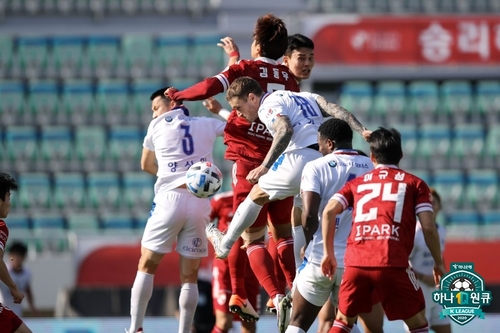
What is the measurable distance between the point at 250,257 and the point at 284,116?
146cm

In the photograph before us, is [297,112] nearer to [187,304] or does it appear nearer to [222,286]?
[187,304]

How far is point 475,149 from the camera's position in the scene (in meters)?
21.9

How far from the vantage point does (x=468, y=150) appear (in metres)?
22.0

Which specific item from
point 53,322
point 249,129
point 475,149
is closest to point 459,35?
point 475,149

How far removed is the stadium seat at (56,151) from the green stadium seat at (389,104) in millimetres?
6926

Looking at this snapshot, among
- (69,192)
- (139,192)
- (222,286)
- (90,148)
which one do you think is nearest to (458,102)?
(139,192)

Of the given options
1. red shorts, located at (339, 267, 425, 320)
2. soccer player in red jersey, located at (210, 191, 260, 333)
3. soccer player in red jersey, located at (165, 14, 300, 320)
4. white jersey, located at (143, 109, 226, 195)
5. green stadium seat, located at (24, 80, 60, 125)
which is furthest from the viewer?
green stadium seat, located at (24, 80, 60, 125)

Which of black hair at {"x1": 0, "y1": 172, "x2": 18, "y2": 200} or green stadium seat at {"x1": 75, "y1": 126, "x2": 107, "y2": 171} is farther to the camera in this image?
green stadium seat at {"x1": 75, "y1": 126, "x2": 107, "y2": 171}

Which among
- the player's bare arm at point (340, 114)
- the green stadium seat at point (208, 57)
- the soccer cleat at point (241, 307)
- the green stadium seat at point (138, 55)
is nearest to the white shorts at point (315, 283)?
the soccer cleat at point (241, 307)

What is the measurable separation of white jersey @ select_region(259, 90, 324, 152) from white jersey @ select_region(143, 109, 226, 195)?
1233 mm

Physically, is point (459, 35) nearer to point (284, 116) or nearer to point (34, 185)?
point (34, 185)

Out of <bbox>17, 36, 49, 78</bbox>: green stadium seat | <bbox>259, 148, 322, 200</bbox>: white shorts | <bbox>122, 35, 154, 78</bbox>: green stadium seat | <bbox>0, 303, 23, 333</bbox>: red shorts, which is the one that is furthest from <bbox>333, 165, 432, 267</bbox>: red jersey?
<bbox>17, 36, 49, 78</bbox>: green stadium seat

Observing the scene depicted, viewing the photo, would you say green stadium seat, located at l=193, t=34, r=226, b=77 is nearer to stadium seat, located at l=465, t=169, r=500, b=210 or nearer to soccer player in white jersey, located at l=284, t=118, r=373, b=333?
stadium seat, located at l=465, t=169, r=500, b=210

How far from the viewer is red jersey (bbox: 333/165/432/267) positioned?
290 inches
